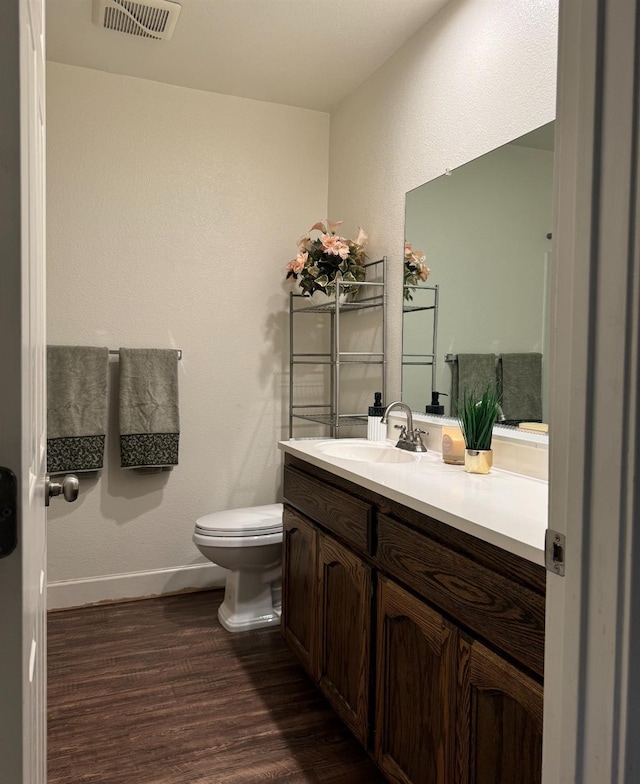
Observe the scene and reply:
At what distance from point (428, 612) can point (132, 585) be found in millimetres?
2006

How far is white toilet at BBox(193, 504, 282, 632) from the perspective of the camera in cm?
255

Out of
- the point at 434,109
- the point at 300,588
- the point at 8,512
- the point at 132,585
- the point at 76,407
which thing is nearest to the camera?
the point at 8,512

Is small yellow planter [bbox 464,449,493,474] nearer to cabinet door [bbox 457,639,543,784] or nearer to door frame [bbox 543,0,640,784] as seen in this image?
cabinet door [bbox 457,639,543,784]

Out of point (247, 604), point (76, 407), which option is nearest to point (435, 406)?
point (247, 604)

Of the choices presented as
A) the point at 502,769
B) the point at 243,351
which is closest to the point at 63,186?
the point at 243,351

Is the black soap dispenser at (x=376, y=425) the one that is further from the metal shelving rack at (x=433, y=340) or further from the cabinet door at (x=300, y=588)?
the cabinet door at (x=300, y=588)

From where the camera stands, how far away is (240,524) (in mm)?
2592

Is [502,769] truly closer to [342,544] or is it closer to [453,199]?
[342,544]

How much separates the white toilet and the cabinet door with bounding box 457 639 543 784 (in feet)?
4.67

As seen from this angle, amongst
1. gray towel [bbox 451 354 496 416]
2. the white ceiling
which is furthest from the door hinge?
the white ceiling

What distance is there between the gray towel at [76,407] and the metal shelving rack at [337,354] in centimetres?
94

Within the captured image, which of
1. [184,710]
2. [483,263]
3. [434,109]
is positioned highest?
[434,109]

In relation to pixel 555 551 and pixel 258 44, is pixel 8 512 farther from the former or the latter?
pixel 258 44

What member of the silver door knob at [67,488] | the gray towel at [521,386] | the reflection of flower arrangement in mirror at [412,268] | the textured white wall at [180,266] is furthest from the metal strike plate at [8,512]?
the textured white wall at [180,266]
